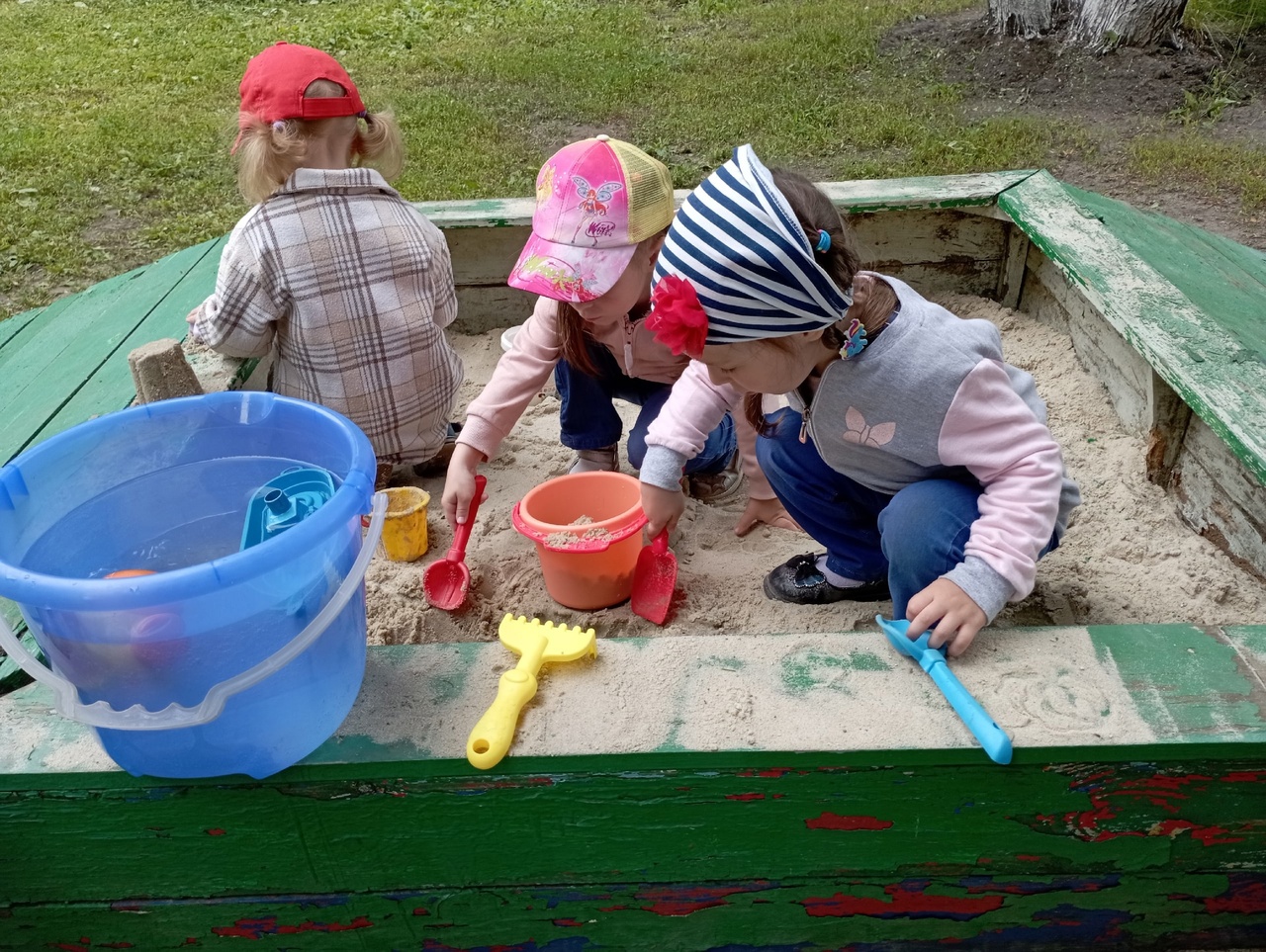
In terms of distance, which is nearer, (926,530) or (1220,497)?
(926,530)

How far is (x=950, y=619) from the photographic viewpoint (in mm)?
1273

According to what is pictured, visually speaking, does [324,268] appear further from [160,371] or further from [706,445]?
[706,445]

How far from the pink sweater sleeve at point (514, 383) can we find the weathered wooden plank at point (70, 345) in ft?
2.95

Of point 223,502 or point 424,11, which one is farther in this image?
point 424,11

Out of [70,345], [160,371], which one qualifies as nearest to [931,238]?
[160,371]

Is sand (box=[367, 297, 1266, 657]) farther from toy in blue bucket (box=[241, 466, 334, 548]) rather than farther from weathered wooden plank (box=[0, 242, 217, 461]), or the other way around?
weathered wooden plank (box=[0, 242, 217, 461])

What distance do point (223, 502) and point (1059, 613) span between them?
4.23 feet

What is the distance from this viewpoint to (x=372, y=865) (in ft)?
4.15

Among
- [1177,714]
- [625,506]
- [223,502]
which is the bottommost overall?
[625,506]

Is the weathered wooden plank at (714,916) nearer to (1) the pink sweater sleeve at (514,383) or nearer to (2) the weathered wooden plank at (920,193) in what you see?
(1) the pink sweater sleeve at (514,383)

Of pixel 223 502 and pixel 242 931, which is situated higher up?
pixel 223 502

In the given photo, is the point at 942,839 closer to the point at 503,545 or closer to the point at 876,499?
the point at 876,499

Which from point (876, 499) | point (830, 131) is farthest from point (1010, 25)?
point (876, 499)

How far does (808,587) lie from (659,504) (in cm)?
33
